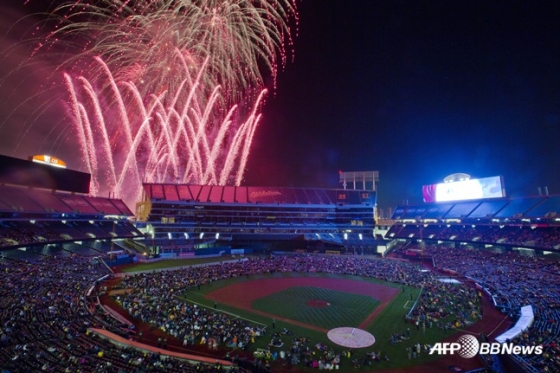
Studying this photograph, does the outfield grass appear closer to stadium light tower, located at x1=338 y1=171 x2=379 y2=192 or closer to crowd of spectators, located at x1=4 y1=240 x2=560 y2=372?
crowd of spectators, located at x1=4 y1=240 x2=560 y2=372

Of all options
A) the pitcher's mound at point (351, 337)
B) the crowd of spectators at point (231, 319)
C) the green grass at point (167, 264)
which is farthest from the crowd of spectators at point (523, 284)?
the green grass at point (167, 264)

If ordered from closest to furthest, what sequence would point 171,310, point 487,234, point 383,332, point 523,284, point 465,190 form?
point 383,332 → point 171,310 → point 523,284 → point 487,234 → point 465,190

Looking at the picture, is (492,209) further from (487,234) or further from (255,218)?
(255,218)

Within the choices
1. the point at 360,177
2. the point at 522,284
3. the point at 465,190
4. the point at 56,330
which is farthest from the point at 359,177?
the point at 56,330

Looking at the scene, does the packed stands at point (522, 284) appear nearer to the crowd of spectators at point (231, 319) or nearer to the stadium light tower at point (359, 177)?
the crowd of spectators at point (231, 319)

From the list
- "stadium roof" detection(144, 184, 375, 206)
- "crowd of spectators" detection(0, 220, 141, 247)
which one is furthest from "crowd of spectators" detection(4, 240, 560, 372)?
"stadium roof" detection(144, 184, 375, 206)

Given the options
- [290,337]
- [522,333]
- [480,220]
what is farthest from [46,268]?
[480,220]

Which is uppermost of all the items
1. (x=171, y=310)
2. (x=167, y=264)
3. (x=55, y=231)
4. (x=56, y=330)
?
(x=55, y=231)
